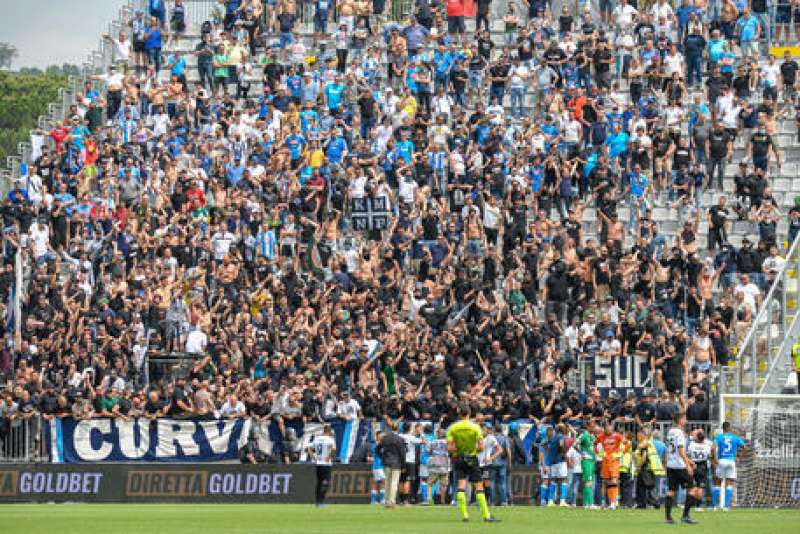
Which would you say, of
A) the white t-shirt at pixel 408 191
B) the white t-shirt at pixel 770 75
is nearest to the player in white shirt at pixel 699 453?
the white t-shirt at pixel 408 191

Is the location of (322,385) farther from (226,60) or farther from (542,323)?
(226,60)

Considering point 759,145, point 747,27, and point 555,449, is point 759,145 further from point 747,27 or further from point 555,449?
point 555,449

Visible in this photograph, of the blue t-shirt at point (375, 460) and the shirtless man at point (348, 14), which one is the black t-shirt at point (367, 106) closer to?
the shirtless man at point (348, 14)

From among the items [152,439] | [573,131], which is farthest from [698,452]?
[573,131]

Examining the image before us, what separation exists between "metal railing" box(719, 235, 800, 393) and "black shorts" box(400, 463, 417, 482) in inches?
273

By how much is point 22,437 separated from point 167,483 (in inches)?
Answer: 142

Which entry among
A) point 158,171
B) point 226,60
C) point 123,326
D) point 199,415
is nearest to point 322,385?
point 199,415

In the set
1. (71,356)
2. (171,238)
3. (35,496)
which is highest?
(171,238)

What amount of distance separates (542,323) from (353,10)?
1459 centimetres

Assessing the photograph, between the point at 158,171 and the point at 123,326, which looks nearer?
the point at 123,326

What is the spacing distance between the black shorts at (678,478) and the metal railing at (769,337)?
7688 millimetres

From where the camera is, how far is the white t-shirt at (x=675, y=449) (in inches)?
1264

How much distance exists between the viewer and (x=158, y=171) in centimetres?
5069

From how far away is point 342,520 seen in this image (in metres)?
33.5
